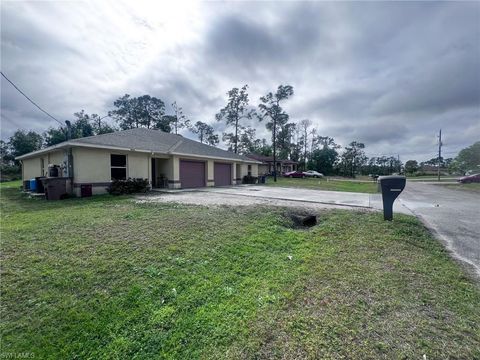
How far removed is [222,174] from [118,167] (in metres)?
8.89

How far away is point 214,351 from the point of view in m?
2.12

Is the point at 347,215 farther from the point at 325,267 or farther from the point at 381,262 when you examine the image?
the point at 325,267

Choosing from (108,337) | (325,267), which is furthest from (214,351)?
(325,267)

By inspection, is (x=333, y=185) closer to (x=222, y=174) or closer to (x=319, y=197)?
(x=222, y=174)

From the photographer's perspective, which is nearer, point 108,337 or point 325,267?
point 108,337

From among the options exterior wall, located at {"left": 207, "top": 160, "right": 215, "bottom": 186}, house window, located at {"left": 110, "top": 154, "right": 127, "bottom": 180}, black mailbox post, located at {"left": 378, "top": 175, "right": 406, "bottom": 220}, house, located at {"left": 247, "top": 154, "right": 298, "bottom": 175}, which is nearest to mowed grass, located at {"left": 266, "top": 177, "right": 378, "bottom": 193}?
exterior wall, located at {"left": 207, "top": 160, "right": 215, "bottom": 186}

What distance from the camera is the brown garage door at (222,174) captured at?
1900 centimetres

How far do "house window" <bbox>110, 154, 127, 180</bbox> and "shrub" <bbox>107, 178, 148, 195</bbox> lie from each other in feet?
2.15

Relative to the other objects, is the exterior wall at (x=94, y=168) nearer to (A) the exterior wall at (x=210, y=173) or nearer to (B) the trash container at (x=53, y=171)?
(B) the trash container at (x=53, y=171)

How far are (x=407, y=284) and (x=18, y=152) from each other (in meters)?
47.5

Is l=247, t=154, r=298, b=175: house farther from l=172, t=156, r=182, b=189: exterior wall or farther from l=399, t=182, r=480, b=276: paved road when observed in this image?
l=399, t=182, r=480, b=276: paved road

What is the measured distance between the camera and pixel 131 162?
13266mm

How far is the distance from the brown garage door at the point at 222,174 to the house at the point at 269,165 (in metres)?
14.9

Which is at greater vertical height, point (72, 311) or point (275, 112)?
point (275, 112)
